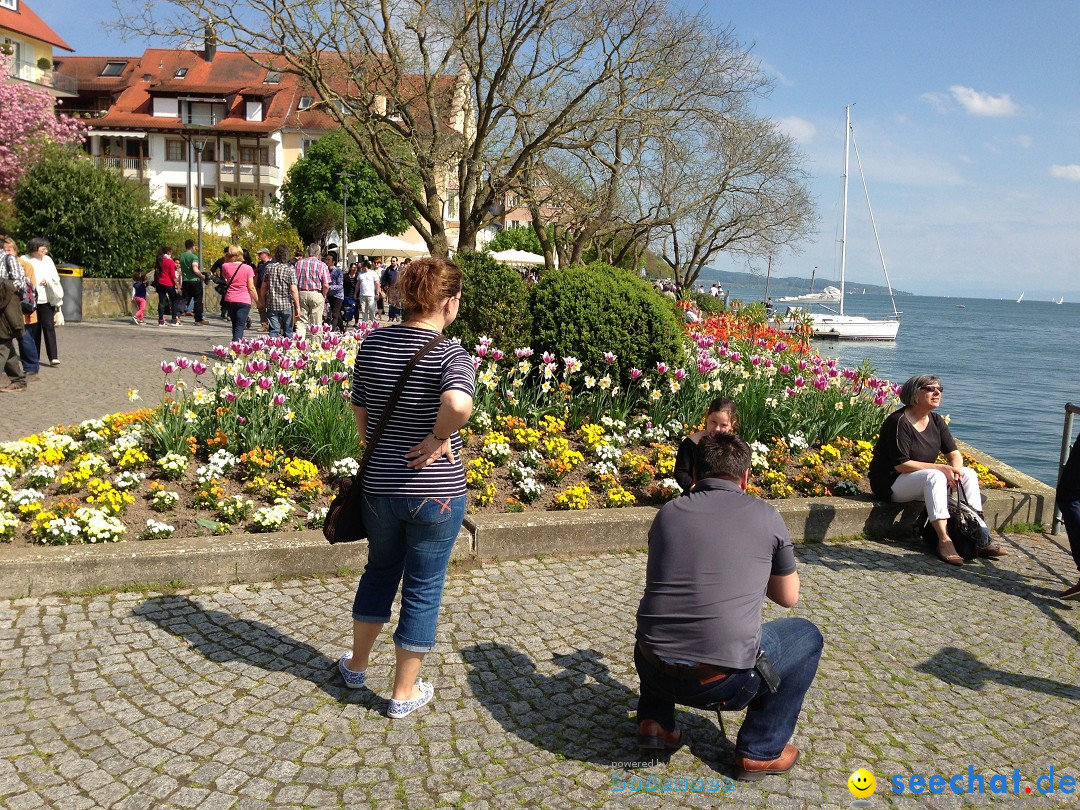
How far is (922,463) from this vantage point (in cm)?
686

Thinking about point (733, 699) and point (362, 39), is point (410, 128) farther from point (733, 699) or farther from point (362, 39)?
point (733, 699)

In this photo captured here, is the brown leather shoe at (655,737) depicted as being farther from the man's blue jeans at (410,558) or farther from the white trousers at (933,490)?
the white trousers at (933,490)

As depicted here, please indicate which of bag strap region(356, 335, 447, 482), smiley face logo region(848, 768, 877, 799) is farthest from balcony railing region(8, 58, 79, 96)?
smiley face logo region(848, 768, 877, 799)

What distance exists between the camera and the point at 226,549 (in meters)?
5.23

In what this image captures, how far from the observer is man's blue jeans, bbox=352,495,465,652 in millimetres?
3680

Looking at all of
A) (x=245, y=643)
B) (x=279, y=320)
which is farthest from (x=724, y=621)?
(x=279, y=320)

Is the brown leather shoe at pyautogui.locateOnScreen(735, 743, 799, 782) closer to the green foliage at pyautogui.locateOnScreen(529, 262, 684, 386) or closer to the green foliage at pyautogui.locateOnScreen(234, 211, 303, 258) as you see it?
the green foliage at pyautogui.locateOnScreen(529, 262, 684, 386)

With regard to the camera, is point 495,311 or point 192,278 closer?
point 495,311

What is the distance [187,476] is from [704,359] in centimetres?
457

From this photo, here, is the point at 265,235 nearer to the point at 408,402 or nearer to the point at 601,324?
the point at 601,324

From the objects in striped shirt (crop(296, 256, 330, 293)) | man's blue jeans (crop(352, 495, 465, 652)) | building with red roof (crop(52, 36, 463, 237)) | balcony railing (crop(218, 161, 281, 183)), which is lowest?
man's blue jeans (crop(352, 495, 465, 652))

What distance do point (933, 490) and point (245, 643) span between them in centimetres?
471

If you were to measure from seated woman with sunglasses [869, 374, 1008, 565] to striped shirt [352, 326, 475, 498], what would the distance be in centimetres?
426

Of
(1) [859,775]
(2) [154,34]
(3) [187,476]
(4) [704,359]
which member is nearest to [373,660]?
(1) [859,775]
